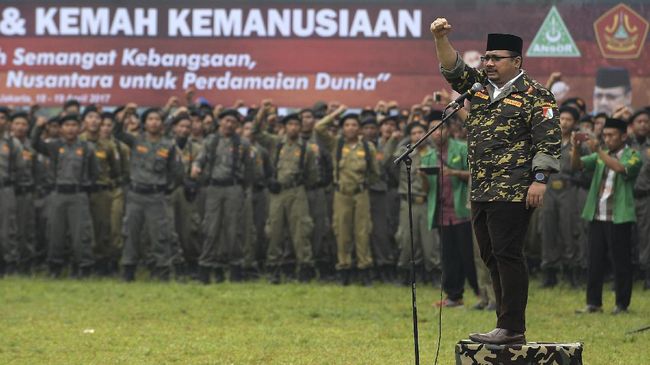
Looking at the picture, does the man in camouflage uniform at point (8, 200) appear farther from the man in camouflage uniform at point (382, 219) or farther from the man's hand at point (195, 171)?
the man in camouflage uniform at point (382, 219)

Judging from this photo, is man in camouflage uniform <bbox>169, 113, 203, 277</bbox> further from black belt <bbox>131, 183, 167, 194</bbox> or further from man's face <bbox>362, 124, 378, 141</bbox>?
man's face <bbox>362, 124, 378, 141</bbox>

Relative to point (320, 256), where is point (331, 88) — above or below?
above

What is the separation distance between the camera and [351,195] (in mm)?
16328

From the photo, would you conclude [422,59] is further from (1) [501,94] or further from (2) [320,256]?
(1) [501,94]

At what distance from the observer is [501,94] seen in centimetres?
797

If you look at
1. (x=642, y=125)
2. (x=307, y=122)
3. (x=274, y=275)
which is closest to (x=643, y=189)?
(x=642, y=125)

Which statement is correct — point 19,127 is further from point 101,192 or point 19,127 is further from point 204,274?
point 204,274

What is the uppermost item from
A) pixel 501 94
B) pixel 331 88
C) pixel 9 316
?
pixel 331 88

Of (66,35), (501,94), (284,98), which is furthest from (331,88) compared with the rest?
(501,94)

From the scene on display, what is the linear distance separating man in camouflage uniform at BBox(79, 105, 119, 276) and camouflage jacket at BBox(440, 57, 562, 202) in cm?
974

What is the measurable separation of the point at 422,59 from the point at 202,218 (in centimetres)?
398

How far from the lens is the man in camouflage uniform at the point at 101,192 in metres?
17.1

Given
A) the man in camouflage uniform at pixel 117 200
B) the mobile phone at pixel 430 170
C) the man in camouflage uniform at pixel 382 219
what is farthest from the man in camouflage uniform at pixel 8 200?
the mobile phone at pixel 430 170

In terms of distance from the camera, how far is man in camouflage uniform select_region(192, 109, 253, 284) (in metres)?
16.5
